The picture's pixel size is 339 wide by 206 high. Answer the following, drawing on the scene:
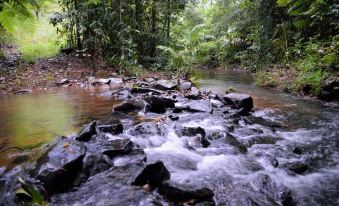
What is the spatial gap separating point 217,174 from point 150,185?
3.30 ft

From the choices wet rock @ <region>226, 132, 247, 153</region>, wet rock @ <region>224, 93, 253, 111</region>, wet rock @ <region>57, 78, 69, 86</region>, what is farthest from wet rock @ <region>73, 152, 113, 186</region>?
wet rock @ <region>57, 78, 69, 86</region>

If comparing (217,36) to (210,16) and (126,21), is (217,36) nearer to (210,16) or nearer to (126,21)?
(210,16)

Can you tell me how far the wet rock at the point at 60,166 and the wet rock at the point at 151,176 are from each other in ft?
2.38

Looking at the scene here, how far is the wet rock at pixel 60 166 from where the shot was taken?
10.6 feet

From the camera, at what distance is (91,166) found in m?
3.66

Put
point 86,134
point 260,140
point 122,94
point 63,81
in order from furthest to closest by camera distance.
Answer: point 63,81
point 122,94
point 260,140
point 86,134

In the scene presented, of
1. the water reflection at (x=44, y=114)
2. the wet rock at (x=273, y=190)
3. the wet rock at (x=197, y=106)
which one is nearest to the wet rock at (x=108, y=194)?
the water reflection at (x=44, y=114)

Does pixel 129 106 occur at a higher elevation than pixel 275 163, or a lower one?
higher

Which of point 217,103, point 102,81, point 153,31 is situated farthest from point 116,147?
point 153,31

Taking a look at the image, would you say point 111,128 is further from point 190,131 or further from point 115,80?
point 115,80

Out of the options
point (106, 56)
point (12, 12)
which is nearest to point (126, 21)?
point (106, 56)

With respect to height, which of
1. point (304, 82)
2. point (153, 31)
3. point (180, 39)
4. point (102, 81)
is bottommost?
point (102, 81)

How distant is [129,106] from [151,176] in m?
3.50

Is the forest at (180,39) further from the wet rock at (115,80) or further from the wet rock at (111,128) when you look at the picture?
the wet rock at (111,128)
